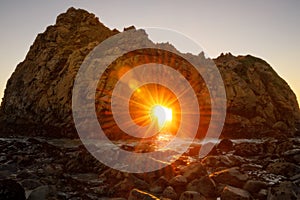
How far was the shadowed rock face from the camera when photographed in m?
47.0

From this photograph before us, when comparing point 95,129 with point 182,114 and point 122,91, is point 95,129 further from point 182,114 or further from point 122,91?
point 182,114

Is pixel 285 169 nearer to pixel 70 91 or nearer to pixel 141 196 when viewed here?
pixel 141 196

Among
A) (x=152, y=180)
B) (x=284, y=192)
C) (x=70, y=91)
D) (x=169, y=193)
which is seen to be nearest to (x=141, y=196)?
(x=169, y=193)

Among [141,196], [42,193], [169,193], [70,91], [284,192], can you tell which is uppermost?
[70,91]

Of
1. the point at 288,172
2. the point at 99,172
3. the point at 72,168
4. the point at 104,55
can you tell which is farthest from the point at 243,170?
the point at 104,55

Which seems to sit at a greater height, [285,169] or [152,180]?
[285,169]

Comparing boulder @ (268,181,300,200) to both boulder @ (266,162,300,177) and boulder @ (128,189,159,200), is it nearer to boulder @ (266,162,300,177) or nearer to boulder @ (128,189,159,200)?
boulder @ (128,189,159,200)

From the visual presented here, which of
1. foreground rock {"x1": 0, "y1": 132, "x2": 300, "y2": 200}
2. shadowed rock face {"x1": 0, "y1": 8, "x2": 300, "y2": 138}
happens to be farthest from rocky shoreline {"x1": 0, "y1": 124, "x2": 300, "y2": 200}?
shadowed rock face {"x1": 0, "y1": 8, "x2": 300, "y2": 138}

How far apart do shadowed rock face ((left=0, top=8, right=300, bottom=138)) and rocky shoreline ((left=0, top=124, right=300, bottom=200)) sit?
25657 millimetres

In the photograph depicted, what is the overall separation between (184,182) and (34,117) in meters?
42.7

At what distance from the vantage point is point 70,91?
4688cm

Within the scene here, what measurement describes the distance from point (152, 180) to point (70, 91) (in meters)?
36.3

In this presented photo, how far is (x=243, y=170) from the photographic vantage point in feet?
58.6

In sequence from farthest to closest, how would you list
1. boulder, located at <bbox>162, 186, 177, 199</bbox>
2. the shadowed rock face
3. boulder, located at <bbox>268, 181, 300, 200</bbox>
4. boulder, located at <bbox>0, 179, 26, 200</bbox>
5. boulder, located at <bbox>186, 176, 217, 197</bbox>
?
the shadowed rock face, boulder, located at <bbox>186, 176, 217, 197</bbox>, boulder, located at <bbox>162, 186, 177, 199</bbox>, boulder, located at <bbox>0, 179, 26, 200</bbox>, boulder, located at <bbox>268, 181, 300, 200</bbox>
